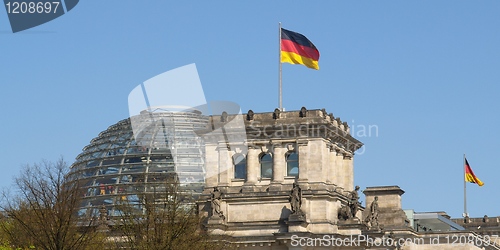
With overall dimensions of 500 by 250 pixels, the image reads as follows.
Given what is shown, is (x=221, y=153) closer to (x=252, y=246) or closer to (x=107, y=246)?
(x=252, y=246)

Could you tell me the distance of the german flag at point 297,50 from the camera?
106062mm

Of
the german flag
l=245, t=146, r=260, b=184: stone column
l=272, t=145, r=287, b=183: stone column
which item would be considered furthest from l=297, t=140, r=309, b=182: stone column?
the german flag

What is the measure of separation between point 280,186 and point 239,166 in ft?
14.0

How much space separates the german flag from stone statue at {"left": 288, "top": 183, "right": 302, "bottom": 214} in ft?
38.2

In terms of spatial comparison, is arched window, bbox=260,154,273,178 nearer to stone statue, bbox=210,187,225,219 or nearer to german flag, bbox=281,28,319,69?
stone statue, bbox=210,187,225,219

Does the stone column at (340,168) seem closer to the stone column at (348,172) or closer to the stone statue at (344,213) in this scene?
the stone column at (348,172)

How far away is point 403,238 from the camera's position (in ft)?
401

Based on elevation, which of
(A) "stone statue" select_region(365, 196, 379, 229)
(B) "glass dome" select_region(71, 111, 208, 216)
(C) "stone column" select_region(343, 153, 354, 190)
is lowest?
(A) "stone statue" select_region(365, 196, 379, 229)

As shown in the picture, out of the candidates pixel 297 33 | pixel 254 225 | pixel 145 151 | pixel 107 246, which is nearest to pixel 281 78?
pixel 297 33

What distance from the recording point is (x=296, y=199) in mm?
100500

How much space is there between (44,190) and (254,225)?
2367cm

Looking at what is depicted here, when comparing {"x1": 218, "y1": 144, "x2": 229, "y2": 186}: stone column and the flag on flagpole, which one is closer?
{"x1": 218, "y1": 144, "x2": 229, "y2": 186}: stone column

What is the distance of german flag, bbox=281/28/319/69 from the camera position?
10606 centimetres

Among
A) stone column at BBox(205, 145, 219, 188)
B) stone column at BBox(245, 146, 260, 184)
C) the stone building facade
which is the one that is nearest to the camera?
the stone building facade
